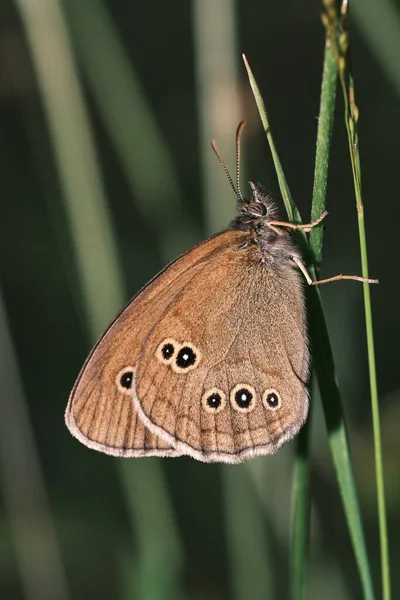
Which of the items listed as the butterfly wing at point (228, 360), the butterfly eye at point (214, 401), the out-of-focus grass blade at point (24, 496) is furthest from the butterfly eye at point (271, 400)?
the out-of-focus grass blade at point (24, 496)

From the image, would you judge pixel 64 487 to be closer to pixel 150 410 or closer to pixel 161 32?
pixel 150 410

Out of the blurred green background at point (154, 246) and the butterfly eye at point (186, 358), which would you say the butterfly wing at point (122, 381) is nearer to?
the butterfly eye at point (186, 358)

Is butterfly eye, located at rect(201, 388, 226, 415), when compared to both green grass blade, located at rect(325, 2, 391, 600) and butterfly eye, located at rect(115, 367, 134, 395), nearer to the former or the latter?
butterfly eye, located at rect(115, 367, 134, 395)

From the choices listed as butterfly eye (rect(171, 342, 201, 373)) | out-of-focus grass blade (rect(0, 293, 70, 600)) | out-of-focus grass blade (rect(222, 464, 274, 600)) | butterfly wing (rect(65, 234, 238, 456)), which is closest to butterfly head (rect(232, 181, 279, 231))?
butterfly wing (rect(65, 234, 238, 456))

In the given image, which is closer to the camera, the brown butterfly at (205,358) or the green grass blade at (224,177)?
the brown butterfly at (205,358)

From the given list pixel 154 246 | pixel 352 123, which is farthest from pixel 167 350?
pixel 154 246

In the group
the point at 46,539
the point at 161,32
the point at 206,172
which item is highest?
the point at 161,32

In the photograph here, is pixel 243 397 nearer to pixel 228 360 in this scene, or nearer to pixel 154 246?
pixel 228 360

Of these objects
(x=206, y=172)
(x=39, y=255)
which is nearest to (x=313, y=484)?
(x=206, y=172)

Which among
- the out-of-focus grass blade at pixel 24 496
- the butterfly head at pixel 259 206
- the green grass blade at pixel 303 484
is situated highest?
the butterfly head at pixel 259 206
